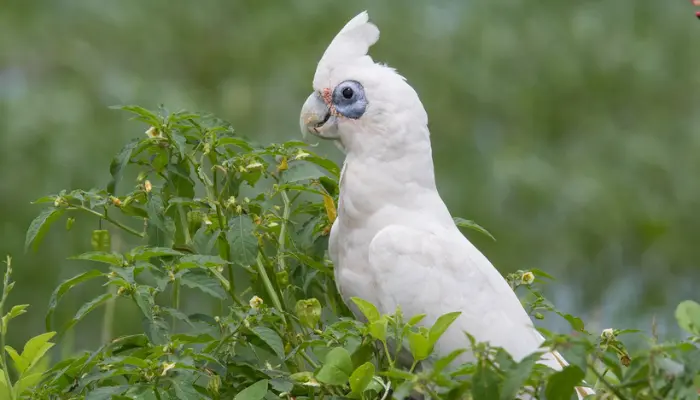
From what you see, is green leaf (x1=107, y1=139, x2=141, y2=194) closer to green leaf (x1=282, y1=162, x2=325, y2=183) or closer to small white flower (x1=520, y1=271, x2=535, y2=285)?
green leaf (x1=282, y1=162, x2=325, y2=183)

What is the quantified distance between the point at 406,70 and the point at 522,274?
1616 mm

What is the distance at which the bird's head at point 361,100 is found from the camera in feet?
3.85

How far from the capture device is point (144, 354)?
3.14ft

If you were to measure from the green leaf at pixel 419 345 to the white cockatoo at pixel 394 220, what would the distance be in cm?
31

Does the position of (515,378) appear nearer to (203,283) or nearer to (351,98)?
(203,283)

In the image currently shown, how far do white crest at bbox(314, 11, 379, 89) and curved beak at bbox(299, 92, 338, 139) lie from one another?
0.08ft

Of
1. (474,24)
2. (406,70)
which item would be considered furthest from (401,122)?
(474,24)

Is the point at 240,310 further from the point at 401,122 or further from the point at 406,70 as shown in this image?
the point at 406,70

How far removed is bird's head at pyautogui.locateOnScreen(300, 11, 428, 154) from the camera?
1.17 metres

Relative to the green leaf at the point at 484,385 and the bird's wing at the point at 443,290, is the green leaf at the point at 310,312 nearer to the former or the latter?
the bird's wing at the point at 443,290

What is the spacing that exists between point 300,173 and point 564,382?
505mm

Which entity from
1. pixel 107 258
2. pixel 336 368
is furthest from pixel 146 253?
pixel 336 368

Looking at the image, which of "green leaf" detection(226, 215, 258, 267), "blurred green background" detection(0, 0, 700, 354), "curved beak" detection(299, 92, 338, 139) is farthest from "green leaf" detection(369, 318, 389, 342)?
"blurred green background" detection(0, 0, 700, 354)

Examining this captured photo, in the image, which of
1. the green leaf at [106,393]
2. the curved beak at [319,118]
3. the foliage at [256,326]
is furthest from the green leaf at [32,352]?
the curved beak at [319,118]
